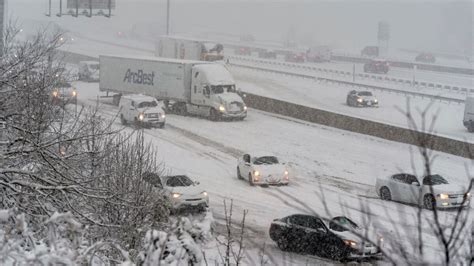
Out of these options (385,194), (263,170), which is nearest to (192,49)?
(263,170)

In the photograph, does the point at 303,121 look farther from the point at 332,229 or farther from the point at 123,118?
the point at 332,229

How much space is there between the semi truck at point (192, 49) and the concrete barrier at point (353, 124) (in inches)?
342

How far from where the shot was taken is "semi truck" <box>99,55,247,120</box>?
1784 inches

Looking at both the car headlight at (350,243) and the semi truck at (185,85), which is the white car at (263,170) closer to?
the car headlight at (350,243)

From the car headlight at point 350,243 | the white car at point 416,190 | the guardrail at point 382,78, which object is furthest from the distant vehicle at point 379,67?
the car headlight at point 350,243

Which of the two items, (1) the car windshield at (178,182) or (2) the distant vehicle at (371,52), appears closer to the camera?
(1) the car windshield at (178,182)

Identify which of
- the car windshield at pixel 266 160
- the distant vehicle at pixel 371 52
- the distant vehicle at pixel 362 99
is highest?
the distant vehicle at pixel 371 52

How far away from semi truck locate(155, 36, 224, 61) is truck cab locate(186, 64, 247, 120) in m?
12.5

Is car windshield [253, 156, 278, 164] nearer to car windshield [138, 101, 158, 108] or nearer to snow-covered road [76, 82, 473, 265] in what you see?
snow-covered road [76, 82, 473, 265]

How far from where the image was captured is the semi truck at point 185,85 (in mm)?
45312

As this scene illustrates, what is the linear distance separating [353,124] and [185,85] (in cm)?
1140

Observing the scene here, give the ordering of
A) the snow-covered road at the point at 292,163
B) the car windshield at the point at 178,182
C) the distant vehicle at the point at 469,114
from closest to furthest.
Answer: the snow-covered road at the point at 292,163 < the car windshield at the point at 178,182 < the distant vehicle at the point at 469,114

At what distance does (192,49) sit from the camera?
60.6 metres

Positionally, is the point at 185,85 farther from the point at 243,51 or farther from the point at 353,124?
the point at 243,51
